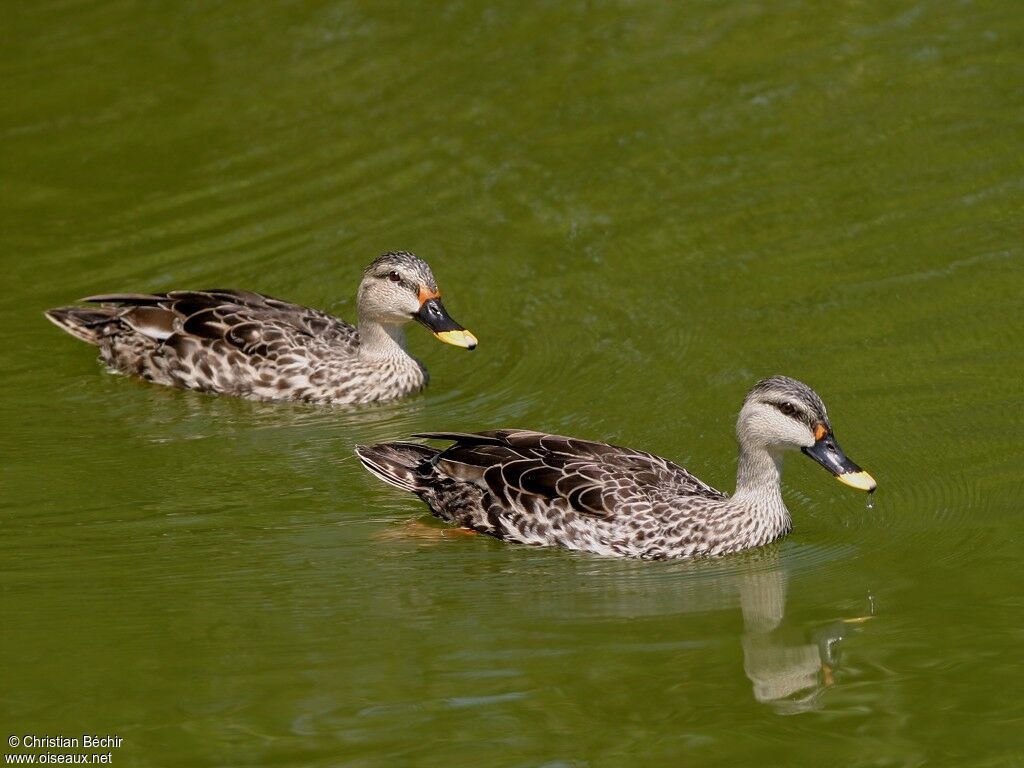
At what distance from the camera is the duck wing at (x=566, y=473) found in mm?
10727

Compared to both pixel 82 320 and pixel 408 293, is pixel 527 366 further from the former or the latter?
pixel 82 320

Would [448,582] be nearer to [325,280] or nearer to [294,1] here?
[325,280]

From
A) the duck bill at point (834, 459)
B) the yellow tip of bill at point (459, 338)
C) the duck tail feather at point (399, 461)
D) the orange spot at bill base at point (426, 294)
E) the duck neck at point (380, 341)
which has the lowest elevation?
the duck bill at point (834, 459)

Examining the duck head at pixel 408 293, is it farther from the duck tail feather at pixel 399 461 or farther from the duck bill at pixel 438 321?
the duck tail feather at pixel 399 461

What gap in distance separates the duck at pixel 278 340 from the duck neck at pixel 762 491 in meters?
3.18

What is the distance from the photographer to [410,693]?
8812mm

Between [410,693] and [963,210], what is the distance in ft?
26.5

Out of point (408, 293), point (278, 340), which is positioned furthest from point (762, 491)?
point (278, 340)

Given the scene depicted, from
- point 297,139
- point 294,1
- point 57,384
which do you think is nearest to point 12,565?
point 57,384

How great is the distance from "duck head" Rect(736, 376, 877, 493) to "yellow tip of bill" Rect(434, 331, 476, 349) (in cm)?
294

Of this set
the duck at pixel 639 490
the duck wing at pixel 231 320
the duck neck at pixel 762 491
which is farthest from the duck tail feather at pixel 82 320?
the duck neck at pixel 762 491

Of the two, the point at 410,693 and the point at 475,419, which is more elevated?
the point at 475,419

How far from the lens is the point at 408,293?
1358 cm

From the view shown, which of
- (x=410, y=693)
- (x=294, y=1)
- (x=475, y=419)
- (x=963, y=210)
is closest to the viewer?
(x=410, y=693)
